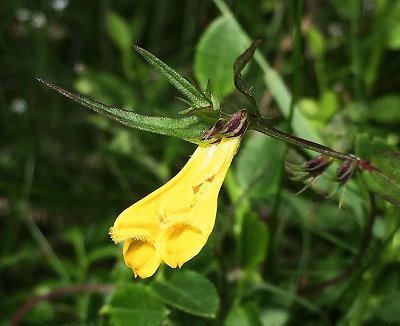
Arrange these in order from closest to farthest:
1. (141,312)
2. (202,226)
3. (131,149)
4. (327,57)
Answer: (202,226), (141,312), (131,149), (327,57)

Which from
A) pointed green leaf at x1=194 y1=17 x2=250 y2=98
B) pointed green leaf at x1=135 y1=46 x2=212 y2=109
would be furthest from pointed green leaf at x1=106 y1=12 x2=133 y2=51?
pointed green leaf at x1=135 y1=46 x2=212 y2=109

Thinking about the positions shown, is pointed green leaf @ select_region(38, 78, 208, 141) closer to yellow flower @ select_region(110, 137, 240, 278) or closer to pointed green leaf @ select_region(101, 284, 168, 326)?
yellow flower @ select_region(110, 137, 240, 278)

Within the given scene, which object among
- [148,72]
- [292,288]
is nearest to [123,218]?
[292,288]

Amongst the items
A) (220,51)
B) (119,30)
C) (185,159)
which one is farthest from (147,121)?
(185,159)

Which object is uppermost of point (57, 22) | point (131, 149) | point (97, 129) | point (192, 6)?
point (192, 6)

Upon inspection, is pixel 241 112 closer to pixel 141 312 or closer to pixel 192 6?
pixel 141 312

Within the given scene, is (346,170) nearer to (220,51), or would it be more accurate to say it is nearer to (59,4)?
(220,51)

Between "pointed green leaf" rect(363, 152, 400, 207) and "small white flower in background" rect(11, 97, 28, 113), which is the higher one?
"small white flower in background" rect(11, 97, 28, 113)
